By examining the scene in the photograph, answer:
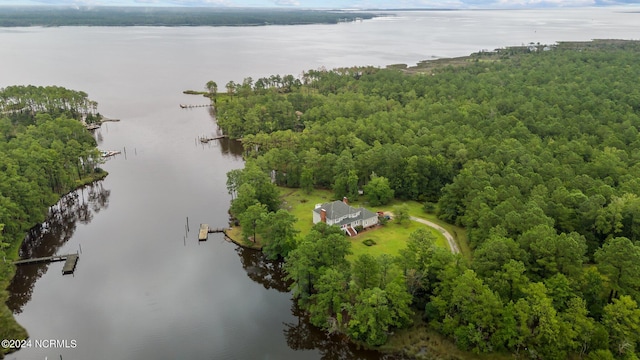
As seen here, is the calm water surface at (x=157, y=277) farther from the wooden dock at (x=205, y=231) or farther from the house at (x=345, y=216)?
the house at (x=345, y=216)

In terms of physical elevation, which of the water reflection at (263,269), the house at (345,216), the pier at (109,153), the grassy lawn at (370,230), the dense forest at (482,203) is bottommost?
the pier at (109,153)

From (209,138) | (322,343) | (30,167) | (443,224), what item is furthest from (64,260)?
(209,138)

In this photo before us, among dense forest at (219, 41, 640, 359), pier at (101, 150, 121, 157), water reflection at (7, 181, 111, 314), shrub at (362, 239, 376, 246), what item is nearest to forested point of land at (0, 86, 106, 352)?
water reflection at (7, 181, 111, 314)

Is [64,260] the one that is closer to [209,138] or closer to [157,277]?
[157,277]

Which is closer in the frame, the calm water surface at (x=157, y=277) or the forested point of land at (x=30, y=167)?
the calm water surface at (x=157, y=277)

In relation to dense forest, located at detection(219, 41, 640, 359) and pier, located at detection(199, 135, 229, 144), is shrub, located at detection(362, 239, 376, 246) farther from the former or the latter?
pier, located at detection(199, 135, 229, 144)

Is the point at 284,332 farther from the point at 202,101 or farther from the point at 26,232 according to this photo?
the point at 202,101

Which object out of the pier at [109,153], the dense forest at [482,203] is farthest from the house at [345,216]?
the pier at [109,153]
